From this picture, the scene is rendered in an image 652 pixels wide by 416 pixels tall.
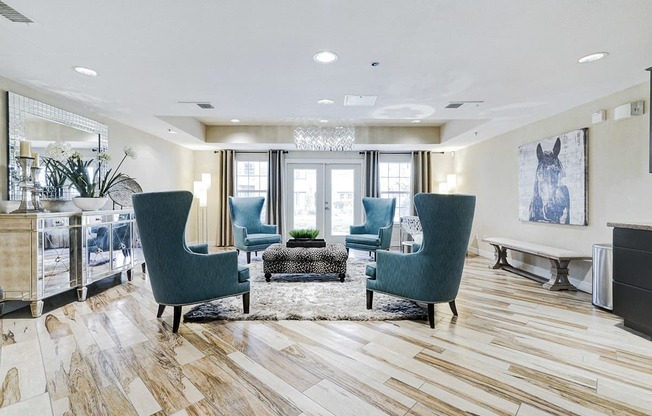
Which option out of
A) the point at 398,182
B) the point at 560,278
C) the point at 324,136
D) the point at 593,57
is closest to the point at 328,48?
the point at 593,57

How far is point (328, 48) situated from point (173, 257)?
207cm

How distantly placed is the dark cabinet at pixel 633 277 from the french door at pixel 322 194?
4.73 metres

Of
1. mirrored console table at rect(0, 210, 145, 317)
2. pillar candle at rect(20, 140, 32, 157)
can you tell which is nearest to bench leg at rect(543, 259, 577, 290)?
mirrored console table at rect(0, 210, 145, 317)

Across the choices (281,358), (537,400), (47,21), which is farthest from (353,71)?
(537,400)

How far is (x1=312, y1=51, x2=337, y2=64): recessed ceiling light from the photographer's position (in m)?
2.36

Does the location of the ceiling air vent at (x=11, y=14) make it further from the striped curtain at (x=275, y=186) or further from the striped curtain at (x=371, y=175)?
the striped curtain at (x=371, y=175)

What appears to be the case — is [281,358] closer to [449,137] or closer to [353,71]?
[353,71]

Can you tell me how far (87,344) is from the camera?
2.17 metres

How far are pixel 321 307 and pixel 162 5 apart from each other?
2652 millimetres

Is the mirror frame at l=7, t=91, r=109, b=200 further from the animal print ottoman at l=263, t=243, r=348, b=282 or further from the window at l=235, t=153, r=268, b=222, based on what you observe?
the window at l=235, t=153, r=268, b=222

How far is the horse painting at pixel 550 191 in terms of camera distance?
3.81 m

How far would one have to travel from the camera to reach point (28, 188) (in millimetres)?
2910

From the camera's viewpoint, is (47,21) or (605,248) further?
(605,248)

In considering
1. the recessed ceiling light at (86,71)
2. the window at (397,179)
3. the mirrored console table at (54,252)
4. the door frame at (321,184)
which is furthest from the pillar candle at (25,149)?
the window at (397,179)
